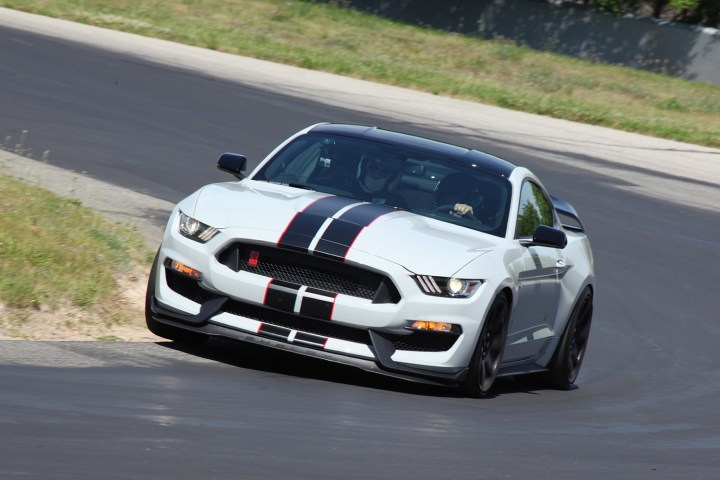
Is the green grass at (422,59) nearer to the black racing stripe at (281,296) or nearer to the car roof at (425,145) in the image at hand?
the car roof at (425,145)

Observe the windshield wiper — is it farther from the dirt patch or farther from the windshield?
the dirt patch

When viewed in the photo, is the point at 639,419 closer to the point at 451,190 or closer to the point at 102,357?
the point at 451,190

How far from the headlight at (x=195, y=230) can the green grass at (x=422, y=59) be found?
21.1 meters

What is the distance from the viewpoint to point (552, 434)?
25.5 feet

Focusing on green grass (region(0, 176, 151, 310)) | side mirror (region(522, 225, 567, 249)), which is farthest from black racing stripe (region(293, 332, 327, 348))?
green grass (region(0, 176, 151, 310))

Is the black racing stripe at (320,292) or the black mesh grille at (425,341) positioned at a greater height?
the black racing stripe at (320,292)

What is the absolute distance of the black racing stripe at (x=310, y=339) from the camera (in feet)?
26.0

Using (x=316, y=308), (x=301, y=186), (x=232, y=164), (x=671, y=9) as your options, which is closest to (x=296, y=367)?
(x=316, y=308)

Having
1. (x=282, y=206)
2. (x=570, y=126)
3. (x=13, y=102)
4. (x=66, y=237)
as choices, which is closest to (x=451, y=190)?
(x=282, y=206)

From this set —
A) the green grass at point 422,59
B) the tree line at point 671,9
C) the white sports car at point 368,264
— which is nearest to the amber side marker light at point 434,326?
the white sports car at point 368,264

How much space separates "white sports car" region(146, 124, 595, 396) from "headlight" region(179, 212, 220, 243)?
0.01 m

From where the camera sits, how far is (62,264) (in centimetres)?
977

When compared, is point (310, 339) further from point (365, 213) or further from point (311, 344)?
point (365, 213)

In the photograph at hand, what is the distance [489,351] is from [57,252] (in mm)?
3162
